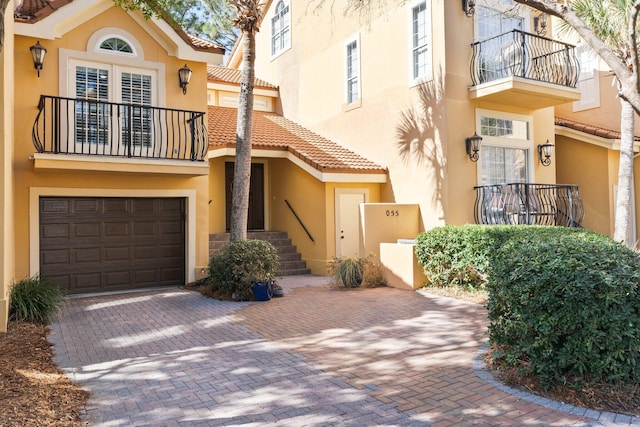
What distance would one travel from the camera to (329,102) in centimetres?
1642

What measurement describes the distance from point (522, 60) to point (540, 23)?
7.82ft

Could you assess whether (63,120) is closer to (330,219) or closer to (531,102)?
(330,219)

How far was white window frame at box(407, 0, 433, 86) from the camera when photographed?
40.5 ft

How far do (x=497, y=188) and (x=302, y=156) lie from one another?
5.54 meters

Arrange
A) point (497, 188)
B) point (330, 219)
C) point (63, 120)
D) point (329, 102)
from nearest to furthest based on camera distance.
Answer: point (63, 120) → point (497, 188) → point (330, 219) → point (329, 102)

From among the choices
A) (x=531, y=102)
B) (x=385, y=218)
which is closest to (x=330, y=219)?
(x=385, y=218)

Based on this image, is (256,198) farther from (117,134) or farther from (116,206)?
(117,134)

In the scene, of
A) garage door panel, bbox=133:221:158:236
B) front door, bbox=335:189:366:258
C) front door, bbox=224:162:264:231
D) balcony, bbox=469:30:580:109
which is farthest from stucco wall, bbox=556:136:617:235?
garage door panel, bbox=133:221:158:236

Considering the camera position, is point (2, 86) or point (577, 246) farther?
point (2, 86)

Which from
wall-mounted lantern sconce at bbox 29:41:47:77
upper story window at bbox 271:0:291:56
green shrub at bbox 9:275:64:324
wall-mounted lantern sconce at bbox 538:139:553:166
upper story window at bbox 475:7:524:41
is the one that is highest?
upper story window at bbox 271:0:291:56

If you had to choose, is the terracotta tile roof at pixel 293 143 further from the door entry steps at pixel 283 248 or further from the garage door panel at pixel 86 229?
the garage door panel at pixel 86 229

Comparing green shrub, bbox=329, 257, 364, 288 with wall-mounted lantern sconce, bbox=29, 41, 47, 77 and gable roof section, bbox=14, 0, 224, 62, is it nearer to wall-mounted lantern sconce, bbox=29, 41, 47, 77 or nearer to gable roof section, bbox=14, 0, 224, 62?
gable roof section, bbox=14, 0, 224, 62

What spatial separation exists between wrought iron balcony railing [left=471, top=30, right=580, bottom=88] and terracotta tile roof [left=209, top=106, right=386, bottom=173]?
4.01 m

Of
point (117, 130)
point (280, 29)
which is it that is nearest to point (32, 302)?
point (117, 130)
